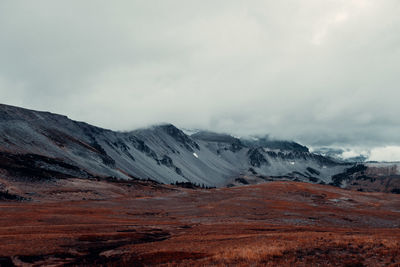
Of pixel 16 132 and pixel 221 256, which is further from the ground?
pixel 16 132

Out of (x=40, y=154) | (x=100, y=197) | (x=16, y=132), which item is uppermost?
(x=16, y=132)

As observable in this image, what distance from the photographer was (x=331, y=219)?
7206cm

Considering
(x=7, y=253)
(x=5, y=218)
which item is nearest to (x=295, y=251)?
(x=7, y=253)

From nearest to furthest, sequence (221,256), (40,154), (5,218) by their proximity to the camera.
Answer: (221,256)
(5,218)
(40,154)

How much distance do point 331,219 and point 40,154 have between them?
522ft

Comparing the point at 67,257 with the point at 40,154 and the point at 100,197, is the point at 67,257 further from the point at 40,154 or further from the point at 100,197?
the point at 40,154

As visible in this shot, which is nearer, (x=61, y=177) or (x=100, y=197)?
(x=100, y=197)

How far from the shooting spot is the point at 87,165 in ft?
618

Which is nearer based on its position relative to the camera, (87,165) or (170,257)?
(170,257)

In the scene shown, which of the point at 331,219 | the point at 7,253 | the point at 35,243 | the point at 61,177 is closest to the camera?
the point at 7,253

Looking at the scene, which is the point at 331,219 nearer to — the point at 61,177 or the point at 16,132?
the point at 61,177

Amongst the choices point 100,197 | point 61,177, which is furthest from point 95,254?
point 61,177

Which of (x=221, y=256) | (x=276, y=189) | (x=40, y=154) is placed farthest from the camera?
(x=40, y=154)

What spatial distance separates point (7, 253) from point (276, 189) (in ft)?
455
